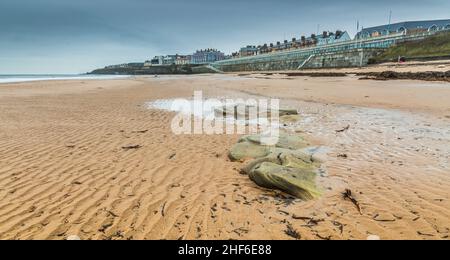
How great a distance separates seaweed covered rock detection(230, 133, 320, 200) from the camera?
4.29 meters

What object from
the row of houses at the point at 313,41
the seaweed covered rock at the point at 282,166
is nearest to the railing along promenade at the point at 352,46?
the row of houses at the point at 313,41

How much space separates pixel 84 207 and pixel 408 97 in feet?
53.3

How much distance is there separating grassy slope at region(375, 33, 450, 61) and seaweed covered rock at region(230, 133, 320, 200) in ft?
169

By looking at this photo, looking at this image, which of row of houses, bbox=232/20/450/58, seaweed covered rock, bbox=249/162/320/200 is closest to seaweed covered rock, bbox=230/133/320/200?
seaweed covered rock, bbox=249/162/320/200

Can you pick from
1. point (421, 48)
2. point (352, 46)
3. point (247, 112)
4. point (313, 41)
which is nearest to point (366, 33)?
point (313, 41)

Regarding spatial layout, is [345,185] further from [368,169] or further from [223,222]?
[223,222]

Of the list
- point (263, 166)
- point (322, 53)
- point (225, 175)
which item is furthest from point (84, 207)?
point (322, 53)

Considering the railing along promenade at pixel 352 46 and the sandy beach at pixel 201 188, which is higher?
the railing along promenade at pixel 352 46

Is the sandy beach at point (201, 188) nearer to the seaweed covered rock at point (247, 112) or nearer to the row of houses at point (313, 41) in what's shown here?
the seaweed covered rock at point (247, 112)

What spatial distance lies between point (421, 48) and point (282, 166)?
194ft

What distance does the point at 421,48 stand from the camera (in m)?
50.6

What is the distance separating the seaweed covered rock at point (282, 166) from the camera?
14.1 ft

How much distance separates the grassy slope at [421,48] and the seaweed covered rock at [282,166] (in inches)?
2033

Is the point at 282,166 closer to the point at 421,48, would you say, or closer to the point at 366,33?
the point at 421,48
